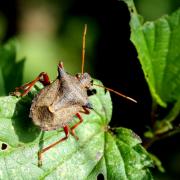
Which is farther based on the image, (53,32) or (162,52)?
(53,32)

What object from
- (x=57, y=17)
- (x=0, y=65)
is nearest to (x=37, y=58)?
(x=57, y=17)

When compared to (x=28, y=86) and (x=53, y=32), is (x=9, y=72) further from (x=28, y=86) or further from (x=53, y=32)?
(x=53, y=32)

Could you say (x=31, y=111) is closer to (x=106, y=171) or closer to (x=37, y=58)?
(x=106, y=171)

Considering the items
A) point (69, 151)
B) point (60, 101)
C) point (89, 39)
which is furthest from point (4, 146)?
point (89, 39)

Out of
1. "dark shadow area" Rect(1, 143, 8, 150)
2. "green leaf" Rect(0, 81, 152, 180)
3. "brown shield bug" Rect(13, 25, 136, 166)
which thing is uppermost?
"brown shield bug" Rect(13, 25, 136, 166)

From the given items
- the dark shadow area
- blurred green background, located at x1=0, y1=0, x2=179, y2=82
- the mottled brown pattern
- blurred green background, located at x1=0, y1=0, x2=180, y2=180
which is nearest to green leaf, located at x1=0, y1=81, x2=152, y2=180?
the dark shadow area

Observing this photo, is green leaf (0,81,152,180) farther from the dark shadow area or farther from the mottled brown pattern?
the mottled brown pattern

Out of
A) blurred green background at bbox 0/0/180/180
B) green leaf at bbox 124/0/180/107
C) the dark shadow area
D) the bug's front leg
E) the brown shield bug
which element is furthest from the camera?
blurred green background at bbox 0/0/180/180
